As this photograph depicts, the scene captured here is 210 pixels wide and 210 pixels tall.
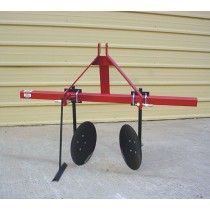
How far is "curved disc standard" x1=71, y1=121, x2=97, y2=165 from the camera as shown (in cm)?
336

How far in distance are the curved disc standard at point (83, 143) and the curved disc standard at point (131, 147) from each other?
34cm

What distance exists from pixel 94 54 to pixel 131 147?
236 centimetres

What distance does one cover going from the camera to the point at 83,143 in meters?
3.54

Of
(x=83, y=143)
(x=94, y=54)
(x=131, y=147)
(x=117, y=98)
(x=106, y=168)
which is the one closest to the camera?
(x=117, y=98)

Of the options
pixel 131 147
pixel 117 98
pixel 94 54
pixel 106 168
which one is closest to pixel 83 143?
pixel 106 168

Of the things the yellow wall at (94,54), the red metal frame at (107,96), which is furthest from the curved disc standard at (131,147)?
the yellow wall at (94,54)

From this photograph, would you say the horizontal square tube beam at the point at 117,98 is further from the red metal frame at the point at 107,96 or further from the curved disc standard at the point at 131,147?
the curved disc standard at the point at 131,147

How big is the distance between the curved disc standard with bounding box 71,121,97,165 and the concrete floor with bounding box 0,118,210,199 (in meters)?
0.08

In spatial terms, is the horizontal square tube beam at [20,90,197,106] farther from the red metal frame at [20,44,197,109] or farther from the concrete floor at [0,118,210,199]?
the concrete floor at [0,118,210,199]

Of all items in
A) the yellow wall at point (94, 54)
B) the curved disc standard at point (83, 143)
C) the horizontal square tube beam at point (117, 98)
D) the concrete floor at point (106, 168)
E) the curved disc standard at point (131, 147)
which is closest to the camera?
the concrete floor at point (106, 168)

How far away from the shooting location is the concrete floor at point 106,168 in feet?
9.34

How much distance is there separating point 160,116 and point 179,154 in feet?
6.43

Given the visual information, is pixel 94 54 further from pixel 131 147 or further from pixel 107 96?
pixel 131 147

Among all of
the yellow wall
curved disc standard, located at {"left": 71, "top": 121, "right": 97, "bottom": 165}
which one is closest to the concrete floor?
curved disc standard, located at {"left": 71, "top": 121, "right": 97, "bottom": 165}
